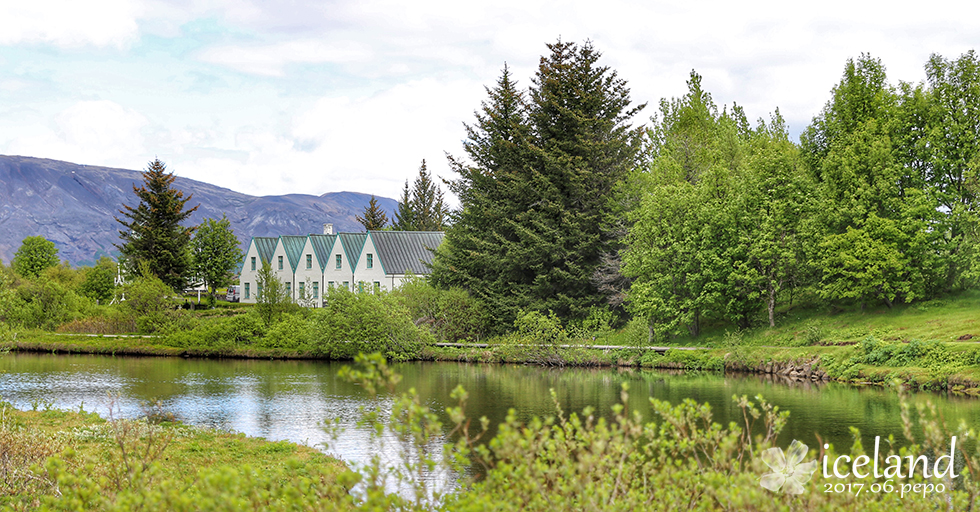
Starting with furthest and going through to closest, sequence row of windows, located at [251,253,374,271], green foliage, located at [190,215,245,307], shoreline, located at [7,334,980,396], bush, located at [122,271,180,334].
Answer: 1. green foliage, located at [190,215,245,307]
2. row of windows, located at [251,253,374,271]
3. bush, located at [122,271,180,334]
4. shoreline, located at [7,334,980,396]

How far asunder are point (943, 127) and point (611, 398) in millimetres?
22373

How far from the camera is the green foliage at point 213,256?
251 feet

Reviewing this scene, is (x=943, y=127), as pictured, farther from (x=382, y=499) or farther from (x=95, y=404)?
(x=382, y=499)

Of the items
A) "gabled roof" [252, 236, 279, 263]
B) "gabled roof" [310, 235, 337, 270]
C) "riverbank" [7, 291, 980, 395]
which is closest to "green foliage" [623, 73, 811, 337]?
"riverbank" [7, 291, 980, 395]

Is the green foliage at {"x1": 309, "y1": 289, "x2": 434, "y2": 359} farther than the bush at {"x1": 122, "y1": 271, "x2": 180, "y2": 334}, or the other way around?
the bush at {"x1": 122, "y1": 271, "x2": 180, "y2": 334}

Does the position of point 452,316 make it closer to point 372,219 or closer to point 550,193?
point 550,193

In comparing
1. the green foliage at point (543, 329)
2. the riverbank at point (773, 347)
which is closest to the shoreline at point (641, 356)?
the riverbank at point (773, 347)

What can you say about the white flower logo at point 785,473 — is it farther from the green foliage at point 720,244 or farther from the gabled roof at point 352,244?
the gabled roof at point 352,244

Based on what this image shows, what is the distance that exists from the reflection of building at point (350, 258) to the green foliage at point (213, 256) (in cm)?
461

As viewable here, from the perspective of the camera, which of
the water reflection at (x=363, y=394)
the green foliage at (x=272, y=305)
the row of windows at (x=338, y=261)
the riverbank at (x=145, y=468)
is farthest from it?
the row of windows at (x=338, y=261)

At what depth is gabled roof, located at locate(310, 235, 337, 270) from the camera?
231ft

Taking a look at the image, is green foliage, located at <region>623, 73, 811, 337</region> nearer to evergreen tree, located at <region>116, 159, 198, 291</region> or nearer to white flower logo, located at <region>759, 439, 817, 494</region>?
white flower logo, located at <region>759, 439, 817, 494</region>

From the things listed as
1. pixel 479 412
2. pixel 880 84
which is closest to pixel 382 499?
pixel 479 412

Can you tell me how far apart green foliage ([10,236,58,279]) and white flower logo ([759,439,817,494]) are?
277 ft
